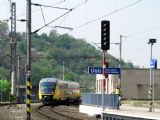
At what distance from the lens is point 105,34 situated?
76.3 feet

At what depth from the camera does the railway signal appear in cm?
2302

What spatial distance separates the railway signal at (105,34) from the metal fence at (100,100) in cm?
977

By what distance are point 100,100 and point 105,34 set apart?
499 inches

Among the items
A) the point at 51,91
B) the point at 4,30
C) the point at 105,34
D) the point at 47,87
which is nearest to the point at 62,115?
the point at 105,34

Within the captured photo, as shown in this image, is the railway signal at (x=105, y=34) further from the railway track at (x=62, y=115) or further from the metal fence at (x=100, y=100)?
the metal fence at (x=100, y=100)

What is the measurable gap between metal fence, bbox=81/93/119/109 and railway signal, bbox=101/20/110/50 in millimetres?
9767

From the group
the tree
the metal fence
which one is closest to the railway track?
the metal fence

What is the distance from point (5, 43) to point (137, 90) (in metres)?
122

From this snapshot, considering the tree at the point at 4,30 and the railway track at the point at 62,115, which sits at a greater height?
the tree at the point at 4,30

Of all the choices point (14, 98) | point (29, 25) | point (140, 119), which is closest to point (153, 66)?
point (29, 25)

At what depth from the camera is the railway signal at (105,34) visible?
23016mm

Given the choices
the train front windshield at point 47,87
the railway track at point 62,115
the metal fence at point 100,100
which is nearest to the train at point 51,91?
the train front windshield at point 47,87

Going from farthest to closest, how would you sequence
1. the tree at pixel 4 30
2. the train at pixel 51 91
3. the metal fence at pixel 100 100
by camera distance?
the tree at pixel 4 30 → the train at pixel 51 91 → the metal fence at pixel 100 100

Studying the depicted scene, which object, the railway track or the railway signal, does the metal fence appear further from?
the railway signal
